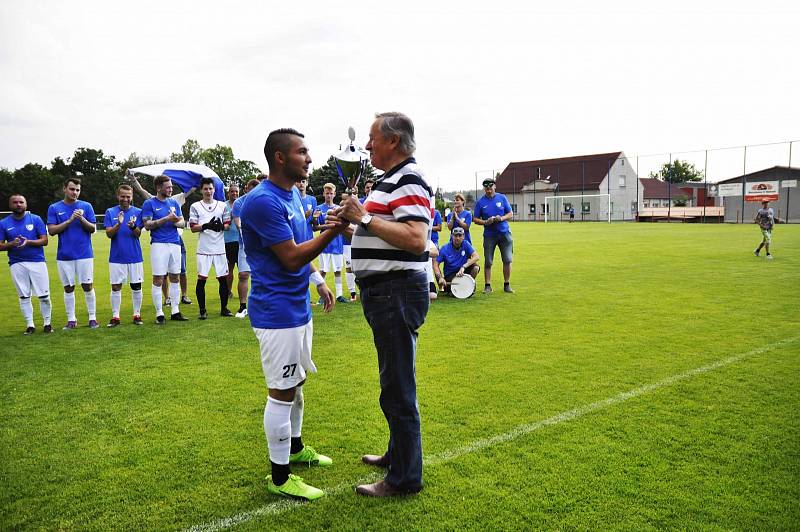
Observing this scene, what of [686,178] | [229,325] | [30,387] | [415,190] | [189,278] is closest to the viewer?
[415,190]

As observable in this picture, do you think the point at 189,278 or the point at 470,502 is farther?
the point at 189,278

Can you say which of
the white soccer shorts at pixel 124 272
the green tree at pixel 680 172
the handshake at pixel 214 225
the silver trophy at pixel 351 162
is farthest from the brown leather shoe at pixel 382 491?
the green tree at pixel 680 172

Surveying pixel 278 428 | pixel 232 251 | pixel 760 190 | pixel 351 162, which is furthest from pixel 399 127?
pixel 760 190

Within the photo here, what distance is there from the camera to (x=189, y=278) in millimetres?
15398

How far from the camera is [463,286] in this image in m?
10.7

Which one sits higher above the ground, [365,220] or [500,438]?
[365,220]

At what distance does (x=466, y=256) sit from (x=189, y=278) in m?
8.86

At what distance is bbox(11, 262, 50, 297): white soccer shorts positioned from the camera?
8266 millimetres

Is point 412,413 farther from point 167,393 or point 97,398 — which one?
point 97,398

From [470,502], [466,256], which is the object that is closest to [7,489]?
[470,502]

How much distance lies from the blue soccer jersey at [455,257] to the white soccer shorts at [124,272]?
19.6ft

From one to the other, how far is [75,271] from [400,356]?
7589 millimetres

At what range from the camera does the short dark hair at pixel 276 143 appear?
332cm

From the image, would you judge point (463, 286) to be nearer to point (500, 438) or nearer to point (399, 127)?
point (500, 438)
